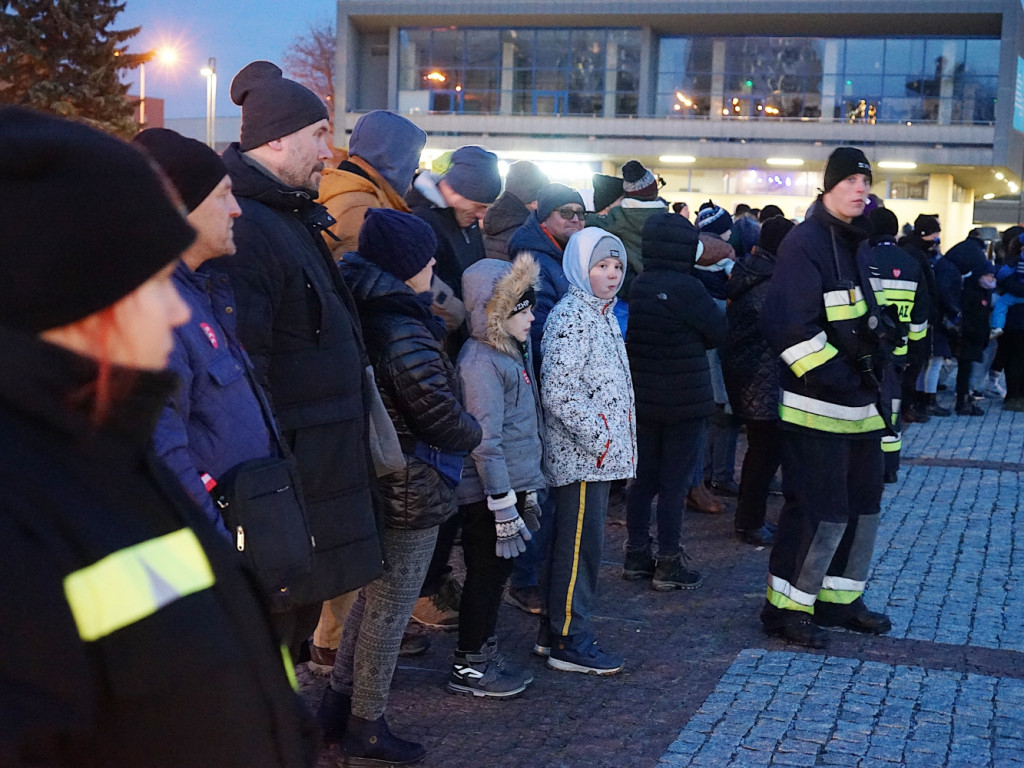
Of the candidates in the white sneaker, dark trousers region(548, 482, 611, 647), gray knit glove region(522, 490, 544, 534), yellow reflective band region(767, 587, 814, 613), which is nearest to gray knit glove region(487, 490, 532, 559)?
gray knit glove region(522, 490, 544, 534)

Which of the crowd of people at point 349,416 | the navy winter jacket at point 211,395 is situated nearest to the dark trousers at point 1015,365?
the crowd of people at point 349,416

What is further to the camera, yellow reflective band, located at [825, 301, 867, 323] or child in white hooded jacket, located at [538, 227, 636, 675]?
yellow reflective band, located at [825, 301, 867, 323]

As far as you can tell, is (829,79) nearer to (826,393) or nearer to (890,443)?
(890,443)

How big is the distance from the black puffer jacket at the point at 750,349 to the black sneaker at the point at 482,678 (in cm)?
345

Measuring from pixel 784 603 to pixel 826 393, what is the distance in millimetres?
1033

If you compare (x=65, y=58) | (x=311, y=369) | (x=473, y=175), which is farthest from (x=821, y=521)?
(x=65, y=58)

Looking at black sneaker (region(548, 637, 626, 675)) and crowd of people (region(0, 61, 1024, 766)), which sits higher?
crowd of people (region(0, 61, 1024, 766))

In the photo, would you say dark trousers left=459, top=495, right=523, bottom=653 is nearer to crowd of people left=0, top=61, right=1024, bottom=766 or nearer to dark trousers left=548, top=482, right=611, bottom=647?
crowd of people left=0, top=61, right=1024, bottom=766

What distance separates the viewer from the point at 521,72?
43.1 m

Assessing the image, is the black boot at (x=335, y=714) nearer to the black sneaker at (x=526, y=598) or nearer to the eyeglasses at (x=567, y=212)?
the black sneaker at (x=526, y=598)

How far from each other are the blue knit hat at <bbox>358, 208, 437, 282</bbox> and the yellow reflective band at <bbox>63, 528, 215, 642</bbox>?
2951mm

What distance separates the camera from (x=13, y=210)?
4.35 feet

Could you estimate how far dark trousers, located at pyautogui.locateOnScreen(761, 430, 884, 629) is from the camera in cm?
575

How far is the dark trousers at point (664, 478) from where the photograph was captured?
6.79 meters
